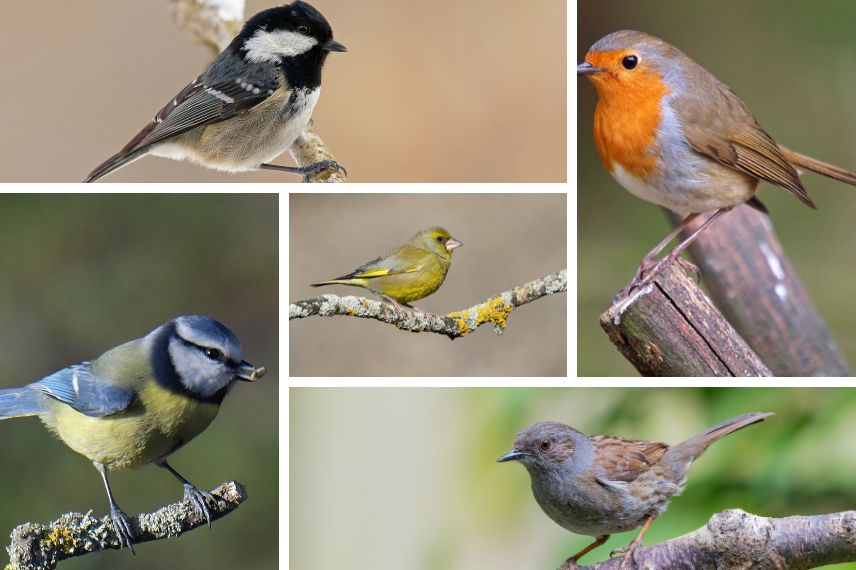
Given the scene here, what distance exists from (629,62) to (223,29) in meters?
1.09

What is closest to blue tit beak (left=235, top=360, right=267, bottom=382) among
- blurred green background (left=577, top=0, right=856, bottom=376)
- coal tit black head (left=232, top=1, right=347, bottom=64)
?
coal tit black head (left=232, top=1, right=347, bottom=64)

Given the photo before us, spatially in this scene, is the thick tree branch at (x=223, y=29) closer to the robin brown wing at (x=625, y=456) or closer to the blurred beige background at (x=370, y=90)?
the blurred beige background at (x=370, y=90)

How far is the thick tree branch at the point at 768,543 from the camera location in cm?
188

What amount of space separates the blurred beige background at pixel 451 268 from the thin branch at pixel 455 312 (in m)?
0.02

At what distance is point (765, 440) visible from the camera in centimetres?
246

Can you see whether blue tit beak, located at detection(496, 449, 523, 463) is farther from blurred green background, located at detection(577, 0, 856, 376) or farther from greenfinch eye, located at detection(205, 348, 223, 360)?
blurred green background, located at detection(577, 0, 856, 376)

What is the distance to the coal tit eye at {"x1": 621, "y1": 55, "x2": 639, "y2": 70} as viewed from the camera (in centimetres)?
231

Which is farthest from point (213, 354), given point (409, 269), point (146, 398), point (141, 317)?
point (409, 269)

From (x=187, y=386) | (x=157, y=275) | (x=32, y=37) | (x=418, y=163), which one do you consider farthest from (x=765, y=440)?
(x=32, y=37)

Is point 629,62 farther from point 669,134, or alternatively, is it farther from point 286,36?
point 286,36

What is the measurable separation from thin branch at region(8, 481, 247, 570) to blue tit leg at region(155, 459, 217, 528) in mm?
13

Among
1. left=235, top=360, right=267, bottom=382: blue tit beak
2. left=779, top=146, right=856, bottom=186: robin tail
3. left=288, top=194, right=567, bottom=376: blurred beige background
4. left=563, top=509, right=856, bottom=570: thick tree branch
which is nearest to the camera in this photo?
left=563, top=509, right=856, bottom=570: thick tree branch

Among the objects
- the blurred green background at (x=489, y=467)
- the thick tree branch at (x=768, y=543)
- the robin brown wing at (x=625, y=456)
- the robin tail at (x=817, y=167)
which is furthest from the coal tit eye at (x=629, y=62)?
the thick tree branch at (x=768, y=543)

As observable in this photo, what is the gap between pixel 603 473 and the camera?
232 cm
